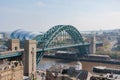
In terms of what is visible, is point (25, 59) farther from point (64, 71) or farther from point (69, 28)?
point (69, 28)

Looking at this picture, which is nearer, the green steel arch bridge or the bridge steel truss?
the green steel arch bridge

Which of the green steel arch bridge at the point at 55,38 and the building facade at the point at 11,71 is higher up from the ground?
the green steel arch bridge at the point at 55,38

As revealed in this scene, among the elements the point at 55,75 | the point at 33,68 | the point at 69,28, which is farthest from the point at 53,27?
the point at 55,75

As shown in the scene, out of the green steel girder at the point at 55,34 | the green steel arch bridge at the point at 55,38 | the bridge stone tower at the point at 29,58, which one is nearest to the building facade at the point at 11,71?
the bridge stone tower at the point at 29,58

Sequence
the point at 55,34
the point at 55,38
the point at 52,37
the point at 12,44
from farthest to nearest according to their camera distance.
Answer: the point at 55,38
the point at 55,34
the point at 52,37
the point at 12,44

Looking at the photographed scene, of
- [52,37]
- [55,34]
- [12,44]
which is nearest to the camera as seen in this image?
[12,44]

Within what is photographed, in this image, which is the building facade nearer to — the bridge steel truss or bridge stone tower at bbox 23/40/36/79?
bridge stone tower at bbox 23/40/36/79

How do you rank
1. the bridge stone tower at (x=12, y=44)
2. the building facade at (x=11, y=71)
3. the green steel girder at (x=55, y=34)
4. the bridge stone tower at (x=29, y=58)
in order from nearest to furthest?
the building facade at (x=11, y=71) → the bridge stone tower at (x=29, y=58) → the bridge stone tower at (x=12, y=44) → the green steel girder at (x=55, y=34)

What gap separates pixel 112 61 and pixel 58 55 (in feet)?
57.5

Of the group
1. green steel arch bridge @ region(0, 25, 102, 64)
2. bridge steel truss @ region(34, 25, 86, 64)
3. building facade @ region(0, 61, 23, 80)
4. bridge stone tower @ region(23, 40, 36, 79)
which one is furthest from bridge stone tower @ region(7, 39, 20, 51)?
building facade @ region(0, 61, 23, 80)

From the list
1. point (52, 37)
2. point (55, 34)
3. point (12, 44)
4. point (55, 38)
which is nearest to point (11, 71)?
point (12, 44)

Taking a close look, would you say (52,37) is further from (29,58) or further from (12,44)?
(29,58)

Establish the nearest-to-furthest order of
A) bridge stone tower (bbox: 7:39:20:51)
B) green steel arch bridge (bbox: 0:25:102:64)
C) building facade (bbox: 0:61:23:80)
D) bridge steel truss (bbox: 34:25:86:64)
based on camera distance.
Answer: building facade (bbox: 0:61:23:80)
bridge stone tower (bbox: 7:39:20:51)
green steel arch bridge (bbox: 0:25:102:64)
bridge steel truss (bbox: 34:25:86:64)

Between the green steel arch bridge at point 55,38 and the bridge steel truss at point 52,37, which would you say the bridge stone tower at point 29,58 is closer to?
the green steel arch bridge at point 55,38
